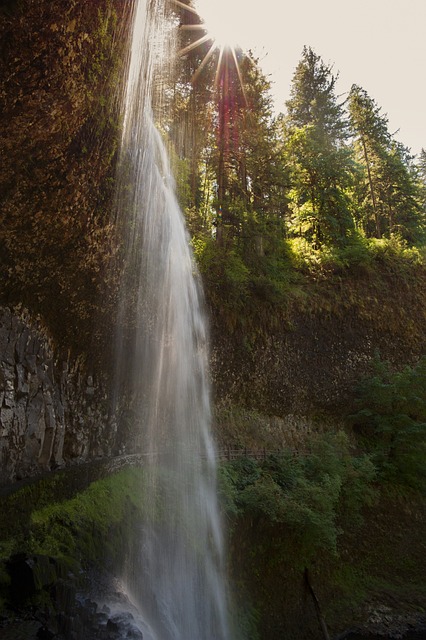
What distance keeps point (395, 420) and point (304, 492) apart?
754cm

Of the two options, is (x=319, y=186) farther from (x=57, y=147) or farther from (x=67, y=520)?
(x=67, y=520)

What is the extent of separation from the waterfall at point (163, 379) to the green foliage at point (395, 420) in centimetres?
742

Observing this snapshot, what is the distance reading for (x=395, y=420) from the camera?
19.3m

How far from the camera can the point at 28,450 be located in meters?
8.53

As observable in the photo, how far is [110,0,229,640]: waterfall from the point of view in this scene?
31.3ft

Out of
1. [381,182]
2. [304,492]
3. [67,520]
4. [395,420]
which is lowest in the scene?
[304,492]

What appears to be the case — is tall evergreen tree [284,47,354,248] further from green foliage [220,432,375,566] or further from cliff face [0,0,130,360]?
cliff face [0,0,130,360]

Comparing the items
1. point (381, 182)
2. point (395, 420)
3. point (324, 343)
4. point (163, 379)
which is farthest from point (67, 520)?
point (381, 182)

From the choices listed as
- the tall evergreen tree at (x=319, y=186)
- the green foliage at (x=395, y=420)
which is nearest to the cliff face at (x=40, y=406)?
the green foliage at (x=395, y=420)

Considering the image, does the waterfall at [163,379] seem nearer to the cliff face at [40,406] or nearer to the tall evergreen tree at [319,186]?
the cliff face at [40,406]

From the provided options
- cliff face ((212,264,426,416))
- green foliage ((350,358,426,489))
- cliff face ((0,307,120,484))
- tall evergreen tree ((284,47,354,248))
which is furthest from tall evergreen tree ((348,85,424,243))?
cliff face ((0,307,120,484))

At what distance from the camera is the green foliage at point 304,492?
12617 mm

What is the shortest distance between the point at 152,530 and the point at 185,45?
62.5 ft

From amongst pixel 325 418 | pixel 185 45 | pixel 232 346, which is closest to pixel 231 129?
pixel 185 45
